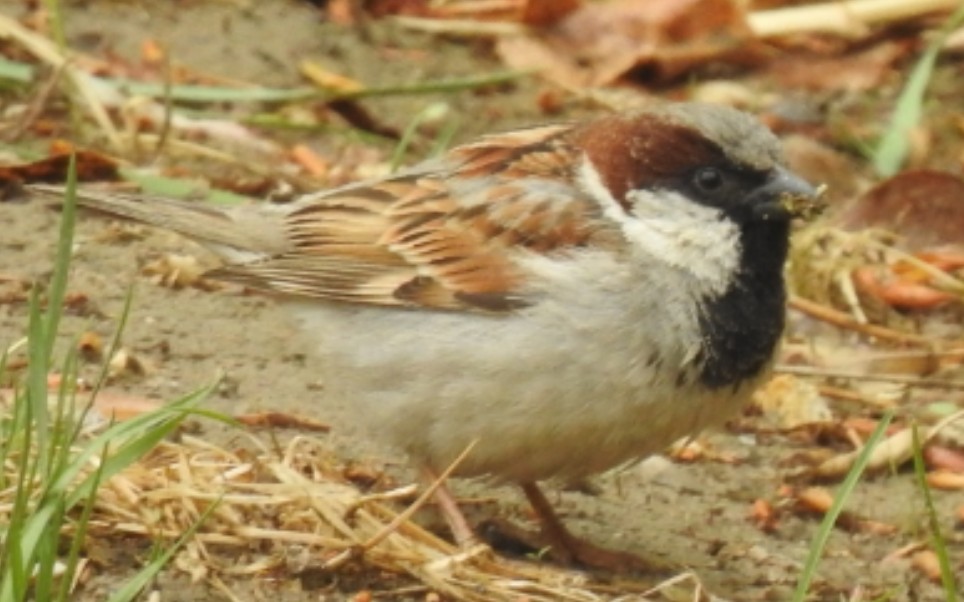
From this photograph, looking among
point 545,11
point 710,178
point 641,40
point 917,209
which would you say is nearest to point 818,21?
point 641,40

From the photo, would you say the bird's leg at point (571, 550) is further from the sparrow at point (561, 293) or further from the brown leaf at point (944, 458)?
the brown leaf at point (944, 458)

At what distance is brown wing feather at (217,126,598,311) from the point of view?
157 inches

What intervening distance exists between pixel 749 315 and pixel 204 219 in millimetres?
1261

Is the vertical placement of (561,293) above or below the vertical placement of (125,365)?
above

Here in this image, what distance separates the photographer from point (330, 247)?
13.9ft

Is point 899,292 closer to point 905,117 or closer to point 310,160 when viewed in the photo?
point 905,117

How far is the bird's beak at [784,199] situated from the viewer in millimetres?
3906

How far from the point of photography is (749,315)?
389 centimetres

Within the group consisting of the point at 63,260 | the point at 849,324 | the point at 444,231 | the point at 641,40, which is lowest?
the point at 849,324

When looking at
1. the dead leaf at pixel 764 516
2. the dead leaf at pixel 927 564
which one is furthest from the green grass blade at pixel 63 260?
the dead leaf at pixel 927 564

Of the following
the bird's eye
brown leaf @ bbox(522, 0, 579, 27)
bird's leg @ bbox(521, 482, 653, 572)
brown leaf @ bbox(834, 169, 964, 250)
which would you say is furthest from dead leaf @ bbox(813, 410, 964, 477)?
brown leaf @ bbox(522, 0, 579, 27)

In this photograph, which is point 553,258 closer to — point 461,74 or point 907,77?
point 461,74

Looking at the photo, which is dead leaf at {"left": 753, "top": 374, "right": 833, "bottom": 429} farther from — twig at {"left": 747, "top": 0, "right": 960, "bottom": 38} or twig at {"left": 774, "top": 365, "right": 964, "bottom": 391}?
twig at {"left": 747, "top": 0, "right": 960, "bottom": 38}

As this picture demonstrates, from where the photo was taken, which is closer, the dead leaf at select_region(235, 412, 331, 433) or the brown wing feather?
the brown wing feather
